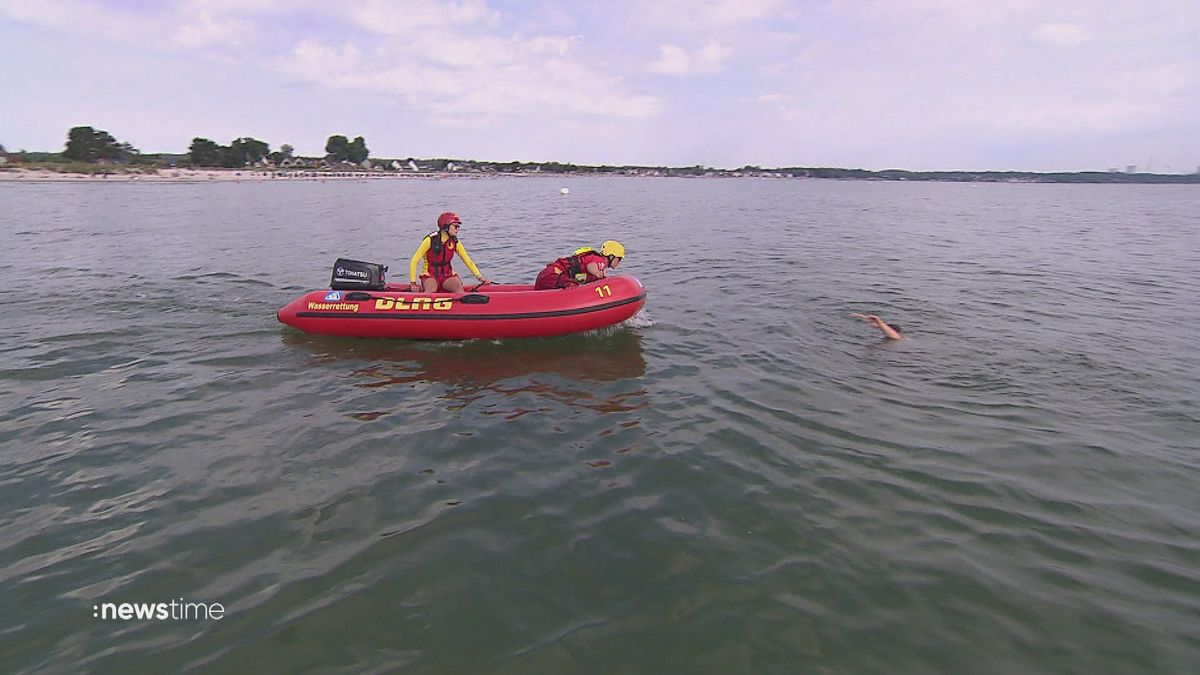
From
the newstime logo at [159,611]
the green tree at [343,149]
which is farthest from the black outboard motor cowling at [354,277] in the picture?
the green tree at [343,149]

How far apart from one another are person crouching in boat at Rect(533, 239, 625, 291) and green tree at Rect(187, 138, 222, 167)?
109 m

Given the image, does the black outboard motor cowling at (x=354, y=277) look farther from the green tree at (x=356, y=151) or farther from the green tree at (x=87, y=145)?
the green tree at (x=356, y=151)

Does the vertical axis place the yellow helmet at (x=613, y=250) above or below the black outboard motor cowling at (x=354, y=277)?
above

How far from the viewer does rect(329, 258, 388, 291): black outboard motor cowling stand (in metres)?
9.71

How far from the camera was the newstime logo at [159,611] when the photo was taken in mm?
3756

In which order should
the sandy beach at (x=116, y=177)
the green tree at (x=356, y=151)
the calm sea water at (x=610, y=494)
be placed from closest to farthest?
the calm sea water at (x=610, y=494) < the sandy beach at (x=116, y=177) < the green tree at (x=356, y=151)

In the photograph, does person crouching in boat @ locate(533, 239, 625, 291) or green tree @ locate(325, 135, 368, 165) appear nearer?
person crouching in boat @ locate(533, 239, 625, 291)

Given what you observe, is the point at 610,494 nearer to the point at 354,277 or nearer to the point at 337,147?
the point at 354,277

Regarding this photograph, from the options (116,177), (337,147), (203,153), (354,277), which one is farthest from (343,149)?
(354,277)

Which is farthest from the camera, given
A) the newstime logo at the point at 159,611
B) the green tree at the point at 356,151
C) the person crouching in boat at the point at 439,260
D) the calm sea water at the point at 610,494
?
the green tree at the point at 356,151

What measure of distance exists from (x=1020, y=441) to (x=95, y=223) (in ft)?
106

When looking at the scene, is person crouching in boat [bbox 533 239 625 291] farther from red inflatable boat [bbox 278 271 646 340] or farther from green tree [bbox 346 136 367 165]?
green tree [bbox 346 136 367 165]

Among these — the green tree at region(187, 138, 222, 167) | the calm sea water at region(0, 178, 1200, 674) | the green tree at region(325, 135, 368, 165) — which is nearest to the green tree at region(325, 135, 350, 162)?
the green tree at region(325, 135, 368, 165)

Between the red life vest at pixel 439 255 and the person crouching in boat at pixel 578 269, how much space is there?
1566 mm
